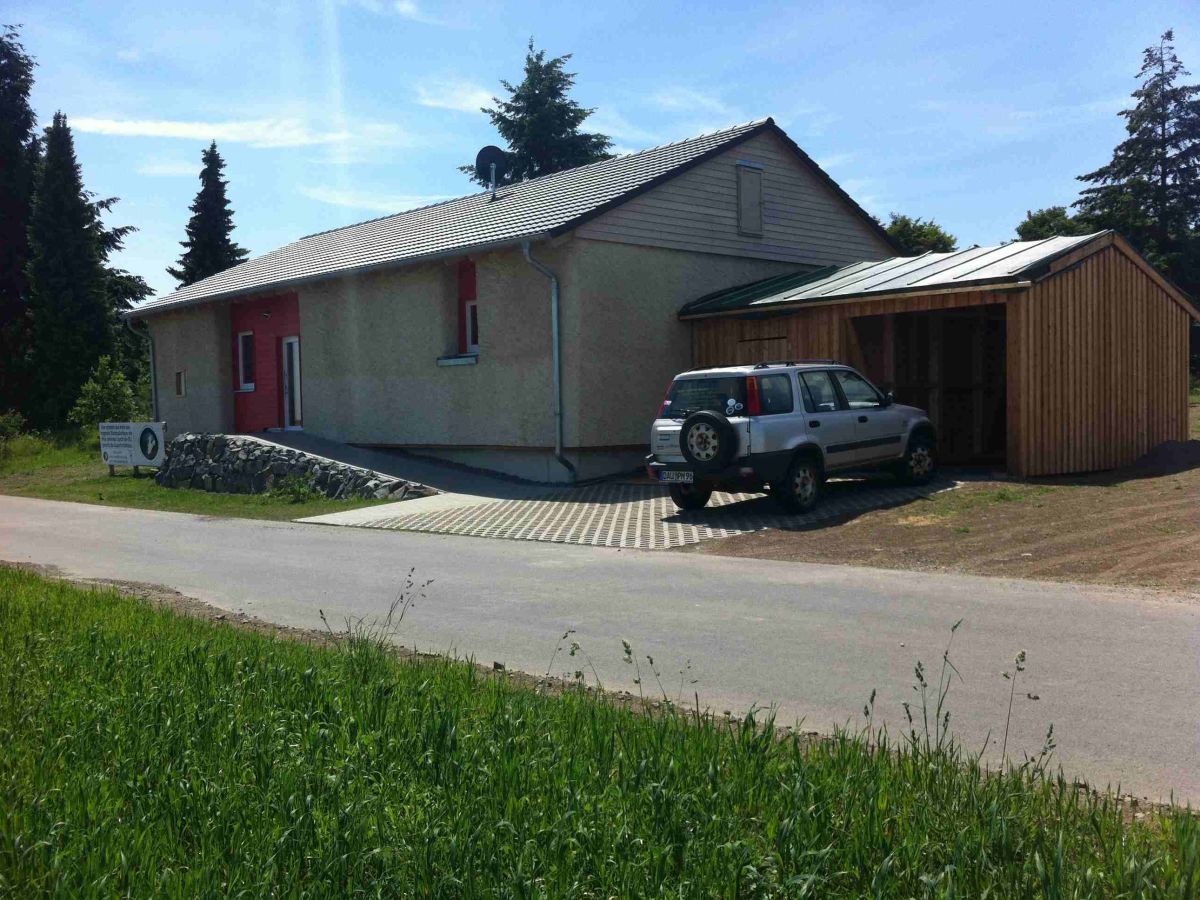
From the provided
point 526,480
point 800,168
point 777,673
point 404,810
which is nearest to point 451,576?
point 777,673

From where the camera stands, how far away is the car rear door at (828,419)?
14.8 meters

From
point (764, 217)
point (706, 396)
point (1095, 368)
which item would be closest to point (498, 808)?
point (706, 396)

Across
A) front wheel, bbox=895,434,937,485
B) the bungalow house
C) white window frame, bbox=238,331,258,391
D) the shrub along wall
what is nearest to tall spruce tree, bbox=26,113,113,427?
white window frame, bbox=238,331,258,391

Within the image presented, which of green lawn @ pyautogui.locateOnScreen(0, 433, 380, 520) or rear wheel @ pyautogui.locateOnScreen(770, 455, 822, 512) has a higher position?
rear wheel @ pyautogui.locateOnScreen(770, 455, 822, 512)

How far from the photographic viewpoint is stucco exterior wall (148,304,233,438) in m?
29.1

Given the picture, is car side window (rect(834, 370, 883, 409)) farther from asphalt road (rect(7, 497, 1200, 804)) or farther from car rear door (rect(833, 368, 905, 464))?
asphalt road (rect(7, 497, 1200, 804))

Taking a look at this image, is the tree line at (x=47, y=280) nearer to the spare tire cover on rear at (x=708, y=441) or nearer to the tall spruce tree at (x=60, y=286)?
the tall spruce tree at (x=60, y=286)

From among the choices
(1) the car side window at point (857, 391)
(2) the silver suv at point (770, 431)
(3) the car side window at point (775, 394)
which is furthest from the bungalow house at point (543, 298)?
(3) the car side window at point (775, 394)

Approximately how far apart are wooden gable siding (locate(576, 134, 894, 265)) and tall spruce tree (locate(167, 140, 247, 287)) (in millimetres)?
35130

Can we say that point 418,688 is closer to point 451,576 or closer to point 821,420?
point 451,576

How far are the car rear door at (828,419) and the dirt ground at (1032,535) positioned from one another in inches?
46.2

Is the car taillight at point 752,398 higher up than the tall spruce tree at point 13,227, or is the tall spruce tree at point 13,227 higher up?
the tall spruce tree at point 13,227

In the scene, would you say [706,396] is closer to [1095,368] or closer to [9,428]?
[1095,368]

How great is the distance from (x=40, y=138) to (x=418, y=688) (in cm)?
4831
